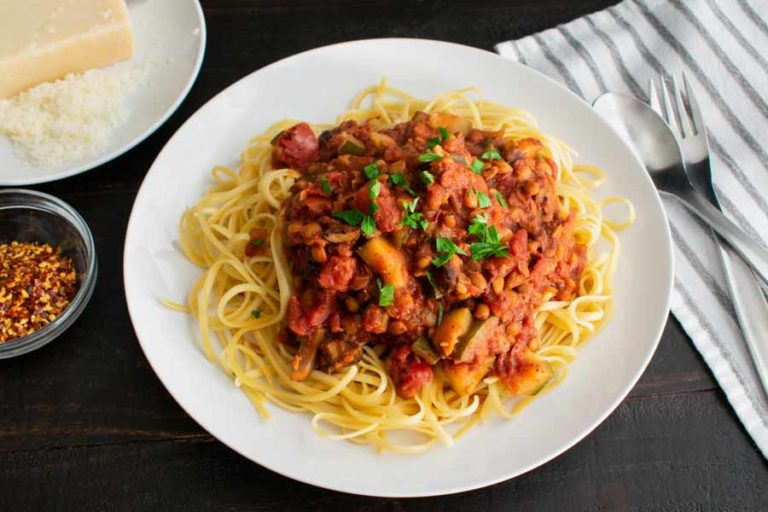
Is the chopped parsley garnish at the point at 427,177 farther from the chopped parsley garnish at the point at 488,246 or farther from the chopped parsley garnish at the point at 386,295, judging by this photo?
the chopped parsley garnish at the point at 386,295

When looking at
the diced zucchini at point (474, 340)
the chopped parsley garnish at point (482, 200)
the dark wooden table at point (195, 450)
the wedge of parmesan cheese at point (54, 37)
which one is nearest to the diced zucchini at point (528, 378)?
the diced zucchini at point (474, 340)

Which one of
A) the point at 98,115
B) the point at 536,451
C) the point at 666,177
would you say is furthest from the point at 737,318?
the point at 98,115

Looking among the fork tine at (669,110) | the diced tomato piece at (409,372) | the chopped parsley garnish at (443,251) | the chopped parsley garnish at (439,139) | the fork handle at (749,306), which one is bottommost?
the fork handle at (749,306)

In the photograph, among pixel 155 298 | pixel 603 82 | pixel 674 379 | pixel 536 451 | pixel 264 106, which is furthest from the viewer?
pixel 603 82

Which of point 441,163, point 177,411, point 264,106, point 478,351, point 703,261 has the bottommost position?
point 177,411

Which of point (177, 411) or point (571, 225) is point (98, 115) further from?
point (571, 225)

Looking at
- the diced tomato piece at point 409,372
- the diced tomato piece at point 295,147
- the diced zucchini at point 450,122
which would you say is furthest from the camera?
the diced tomato piece at point 295,147

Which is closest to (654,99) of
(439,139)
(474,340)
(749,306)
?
(749,306)

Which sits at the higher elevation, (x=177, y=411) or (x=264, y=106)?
(x=264, y=106)
